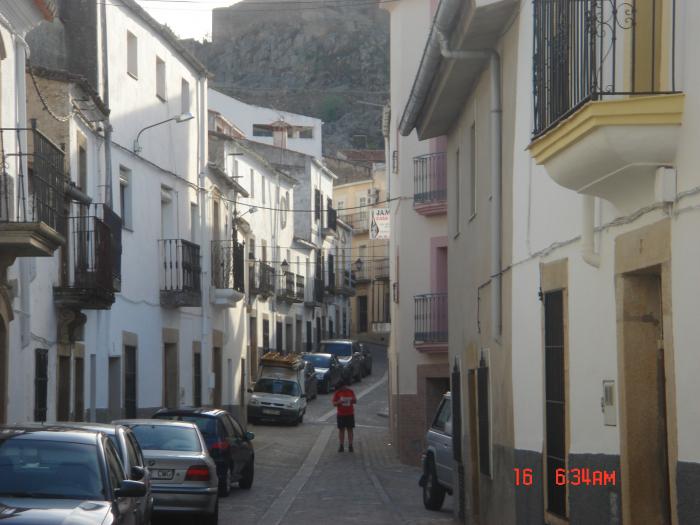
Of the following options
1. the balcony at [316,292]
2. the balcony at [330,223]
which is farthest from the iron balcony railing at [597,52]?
the balcony at [330,223]

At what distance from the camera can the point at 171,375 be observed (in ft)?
102

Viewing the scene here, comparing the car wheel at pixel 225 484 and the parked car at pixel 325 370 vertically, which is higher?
the parked car at pixel 325 370

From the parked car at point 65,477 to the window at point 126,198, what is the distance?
16.9 metres

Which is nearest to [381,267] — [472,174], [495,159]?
[472,174]

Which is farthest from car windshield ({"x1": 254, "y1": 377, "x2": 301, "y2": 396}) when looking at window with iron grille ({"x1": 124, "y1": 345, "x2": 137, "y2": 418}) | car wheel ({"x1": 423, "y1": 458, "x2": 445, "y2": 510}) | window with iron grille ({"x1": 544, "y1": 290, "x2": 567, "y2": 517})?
window with iron grille ({"x1": 544, "y1": 290, "x2": 567, "y2": 517})

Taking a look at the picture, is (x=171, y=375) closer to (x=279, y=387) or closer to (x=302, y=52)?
(x=279, y=387)

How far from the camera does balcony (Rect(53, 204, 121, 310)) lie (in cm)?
2202

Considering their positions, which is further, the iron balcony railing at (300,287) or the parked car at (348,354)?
the parked car at (348,354)

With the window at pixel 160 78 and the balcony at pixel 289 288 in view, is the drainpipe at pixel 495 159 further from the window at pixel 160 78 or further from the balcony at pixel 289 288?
the balcony at pixel 289 288

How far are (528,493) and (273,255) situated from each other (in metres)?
40.9

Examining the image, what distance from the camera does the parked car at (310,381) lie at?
47950 millimetres

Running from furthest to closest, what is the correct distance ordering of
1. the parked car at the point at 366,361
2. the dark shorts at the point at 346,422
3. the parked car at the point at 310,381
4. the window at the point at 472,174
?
the parked car at the point at 366,361 → the parked car at the point at 310,381 → the dark shorts at the point at 346,422 → the window at the point at 472,174

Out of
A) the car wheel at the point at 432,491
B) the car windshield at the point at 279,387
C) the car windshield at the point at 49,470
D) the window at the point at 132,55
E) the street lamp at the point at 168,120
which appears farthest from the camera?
the car windshield at the point at 279,387

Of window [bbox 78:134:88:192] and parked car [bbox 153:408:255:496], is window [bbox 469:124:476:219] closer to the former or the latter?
parked car [bbox 153:408:255:496]
